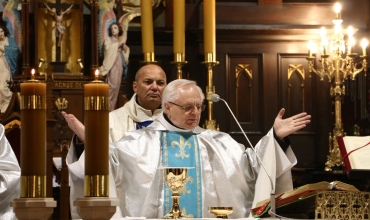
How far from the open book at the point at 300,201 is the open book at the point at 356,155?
10cm

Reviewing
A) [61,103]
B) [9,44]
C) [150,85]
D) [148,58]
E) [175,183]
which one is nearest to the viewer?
[175,183]

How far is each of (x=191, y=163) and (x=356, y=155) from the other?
1.65 metres

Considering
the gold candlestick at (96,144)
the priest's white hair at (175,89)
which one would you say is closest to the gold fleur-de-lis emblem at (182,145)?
the priest's white hair at (175,89)

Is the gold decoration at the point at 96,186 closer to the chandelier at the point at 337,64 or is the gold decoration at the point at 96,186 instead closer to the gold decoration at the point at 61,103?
the gold decoration at the point at 61,103

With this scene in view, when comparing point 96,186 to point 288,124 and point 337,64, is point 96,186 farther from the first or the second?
point 337,64

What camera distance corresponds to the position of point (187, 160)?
550 cm

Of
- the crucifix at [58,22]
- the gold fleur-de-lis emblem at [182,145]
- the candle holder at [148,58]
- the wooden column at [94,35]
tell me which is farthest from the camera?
the crucifix at [58,22]

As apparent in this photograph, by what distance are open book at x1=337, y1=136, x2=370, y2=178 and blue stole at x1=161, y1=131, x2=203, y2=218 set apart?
54.0 inches

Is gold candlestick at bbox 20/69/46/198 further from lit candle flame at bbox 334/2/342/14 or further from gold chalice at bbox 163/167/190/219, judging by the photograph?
lit candle flame at bbox 334/2/342/14

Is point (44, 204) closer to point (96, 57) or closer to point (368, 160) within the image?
point (368, 160)

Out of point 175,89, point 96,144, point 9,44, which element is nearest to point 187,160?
point 175,89

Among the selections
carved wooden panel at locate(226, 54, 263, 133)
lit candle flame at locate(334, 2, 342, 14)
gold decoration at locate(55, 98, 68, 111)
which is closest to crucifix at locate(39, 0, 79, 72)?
gold decoration at locate(55, 98, 68, 111)

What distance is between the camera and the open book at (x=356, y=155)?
3.92m

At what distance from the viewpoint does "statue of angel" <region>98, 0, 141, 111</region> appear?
28.9ft
